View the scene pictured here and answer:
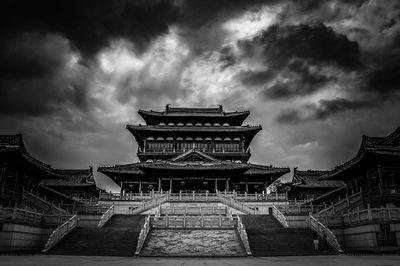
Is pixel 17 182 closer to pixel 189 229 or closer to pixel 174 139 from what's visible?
pixel 189 229

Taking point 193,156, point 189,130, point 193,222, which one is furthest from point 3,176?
point 189,130

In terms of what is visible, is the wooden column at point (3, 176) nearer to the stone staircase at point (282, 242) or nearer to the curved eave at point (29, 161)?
the curved eave at point (29, 161)

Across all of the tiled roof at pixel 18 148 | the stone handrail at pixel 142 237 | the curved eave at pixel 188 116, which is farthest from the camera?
the curved eave at pixel 188 116

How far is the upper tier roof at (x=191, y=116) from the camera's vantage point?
53.2m

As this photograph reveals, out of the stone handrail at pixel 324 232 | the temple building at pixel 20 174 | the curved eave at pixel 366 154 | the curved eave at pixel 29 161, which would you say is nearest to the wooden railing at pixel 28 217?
the temple building at pixel 20 174

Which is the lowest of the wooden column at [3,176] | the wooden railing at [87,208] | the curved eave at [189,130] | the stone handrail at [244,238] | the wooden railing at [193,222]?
the stone handrail at [244,238]

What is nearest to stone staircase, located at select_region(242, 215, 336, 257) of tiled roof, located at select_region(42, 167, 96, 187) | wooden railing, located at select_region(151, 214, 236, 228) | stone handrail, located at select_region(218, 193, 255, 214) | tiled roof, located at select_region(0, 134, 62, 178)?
wooden railing, located at select_region(151, 214, 236, 228)

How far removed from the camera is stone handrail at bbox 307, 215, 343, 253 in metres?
18.7

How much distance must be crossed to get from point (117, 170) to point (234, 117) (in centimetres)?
2191

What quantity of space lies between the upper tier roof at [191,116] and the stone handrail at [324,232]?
32497 mm

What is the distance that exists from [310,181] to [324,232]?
25203mm

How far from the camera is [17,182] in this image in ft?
91.7

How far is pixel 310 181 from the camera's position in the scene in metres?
44.3

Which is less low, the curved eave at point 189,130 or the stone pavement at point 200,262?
the curved eave at point 189,130
